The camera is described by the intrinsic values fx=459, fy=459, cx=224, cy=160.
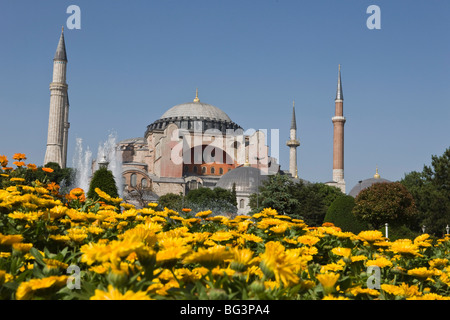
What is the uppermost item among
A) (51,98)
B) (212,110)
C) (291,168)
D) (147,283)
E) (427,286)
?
(212,110)

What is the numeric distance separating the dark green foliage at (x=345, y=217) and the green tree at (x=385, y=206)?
0.67 m

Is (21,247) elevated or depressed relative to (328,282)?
elevated

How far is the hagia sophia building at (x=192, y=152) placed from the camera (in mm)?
44188

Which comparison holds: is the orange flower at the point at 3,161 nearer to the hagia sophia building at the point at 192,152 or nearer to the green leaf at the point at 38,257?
the green leaf at the point at 38,257

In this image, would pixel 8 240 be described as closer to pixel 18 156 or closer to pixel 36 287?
pixel 36 287

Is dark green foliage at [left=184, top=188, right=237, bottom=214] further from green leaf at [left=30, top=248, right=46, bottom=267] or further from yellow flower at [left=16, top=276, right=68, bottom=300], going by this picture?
yellow flower at [left=16, top=276, right=68, bottom=300]

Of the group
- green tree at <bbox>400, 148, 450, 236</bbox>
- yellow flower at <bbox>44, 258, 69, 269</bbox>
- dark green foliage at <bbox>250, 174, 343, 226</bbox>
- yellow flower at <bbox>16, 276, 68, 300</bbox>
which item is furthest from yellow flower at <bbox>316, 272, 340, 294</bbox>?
green tree at <bbox>400, 148, 450, 236</bbox>

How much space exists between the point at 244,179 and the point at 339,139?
10.8 meters

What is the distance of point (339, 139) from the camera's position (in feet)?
157

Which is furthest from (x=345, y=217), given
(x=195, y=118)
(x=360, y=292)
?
(x=195, y=118)

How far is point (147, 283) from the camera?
5.01 feet
